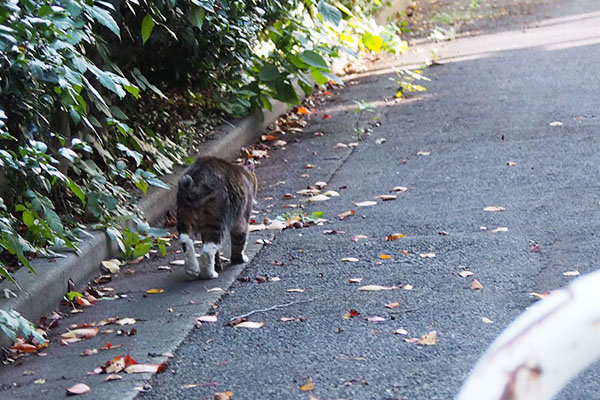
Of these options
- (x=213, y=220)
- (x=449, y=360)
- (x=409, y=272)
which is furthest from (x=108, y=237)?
(x=449, y=360)

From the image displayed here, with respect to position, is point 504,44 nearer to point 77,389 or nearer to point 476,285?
point 476,285

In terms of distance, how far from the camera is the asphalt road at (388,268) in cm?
436

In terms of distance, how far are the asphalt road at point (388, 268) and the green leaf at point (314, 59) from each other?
0.83m

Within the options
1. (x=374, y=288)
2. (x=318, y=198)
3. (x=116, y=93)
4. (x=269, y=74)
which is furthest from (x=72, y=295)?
(x=269, y=74)

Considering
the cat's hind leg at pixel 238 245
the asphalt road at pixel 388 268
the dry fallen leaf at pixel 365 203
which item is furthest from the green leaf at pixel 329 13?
the cat's hind leg at pixel 238 245

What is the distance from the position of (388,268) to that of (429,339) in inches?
48.7

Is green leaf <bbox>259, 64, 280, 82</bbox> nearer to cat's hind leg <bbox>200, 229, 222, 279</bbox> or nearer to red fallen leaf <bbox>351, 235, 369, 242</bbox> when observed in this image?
red fallen leaf <bbox>351, 235, 369, 242</bbox>

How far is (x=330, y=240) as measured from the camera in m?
6.51

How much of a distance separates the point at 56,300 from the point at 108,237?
868 mm

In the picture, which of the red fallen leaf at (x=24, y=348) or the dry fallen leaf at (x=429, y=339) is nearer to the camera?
the dry fallen leaf at (x=429, y=339)

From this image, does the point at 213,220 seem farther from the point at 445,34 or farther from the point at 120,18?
the point at 445,34

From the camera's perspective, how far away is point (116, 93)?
5172 mm

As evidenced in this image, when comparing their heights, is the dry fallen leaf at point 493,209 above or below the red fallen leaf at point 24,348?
below

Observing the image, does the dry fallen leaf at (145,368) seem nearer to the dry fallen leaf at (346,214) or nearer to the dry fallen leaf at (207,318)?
the dry fallen leaf at (207,318)
